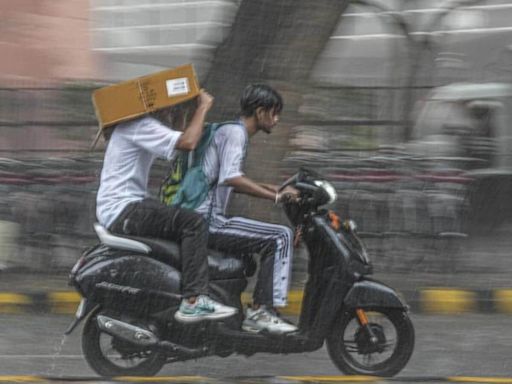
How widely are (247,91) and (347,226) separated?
0.91 meters

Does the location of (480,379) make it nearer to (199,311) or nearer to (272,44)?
(199,311)

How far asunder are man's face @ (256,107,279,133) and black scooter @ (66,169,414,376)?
1.09 ft

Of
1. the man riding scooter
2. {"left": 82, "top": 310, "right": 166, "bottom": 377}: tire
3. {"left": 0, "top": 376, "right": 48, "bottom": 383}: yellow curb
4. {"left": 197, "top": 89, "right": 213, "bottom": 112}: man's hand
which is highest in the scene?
{"left": 197, "top": 89, "right": 213, "bottom": 112}: man's hand

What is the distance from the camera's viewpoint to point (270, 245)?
600cm

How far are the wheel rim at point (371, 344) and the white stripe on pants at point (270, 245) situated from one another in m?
0.45

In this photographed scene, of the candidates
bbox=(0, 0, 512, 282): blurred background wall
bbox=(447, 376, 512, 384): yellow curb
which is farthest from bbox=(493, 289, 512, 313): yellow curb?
bbox=(447, 376, 512, 384): yellow curb

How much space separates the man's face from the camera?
6133mm

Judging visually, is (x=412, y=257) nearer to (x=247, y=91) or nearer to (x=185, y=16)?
(x=247, y=91)

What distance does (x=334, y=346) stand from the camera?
619cm

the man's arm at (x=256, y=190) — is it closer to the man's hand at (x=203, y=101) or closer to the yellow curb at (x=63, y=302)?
the man's hand at (x=203, y=101)

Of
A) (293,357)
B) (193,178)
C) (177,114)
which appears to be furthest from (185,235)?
(293,357)

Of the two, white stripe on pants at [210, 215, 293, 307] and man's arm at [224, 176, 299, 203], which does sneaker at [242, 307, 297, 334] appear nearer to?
white stripe on pants at [210, 215, 293, 307]

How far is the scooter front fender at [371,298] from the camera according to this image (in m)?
6.04

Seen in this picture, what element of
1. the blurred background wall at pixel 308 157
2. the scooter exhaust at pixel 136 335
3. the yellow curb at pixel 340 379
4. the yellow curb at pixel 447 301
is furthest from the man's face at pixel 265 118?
the yellow curb at pixel 447 301
